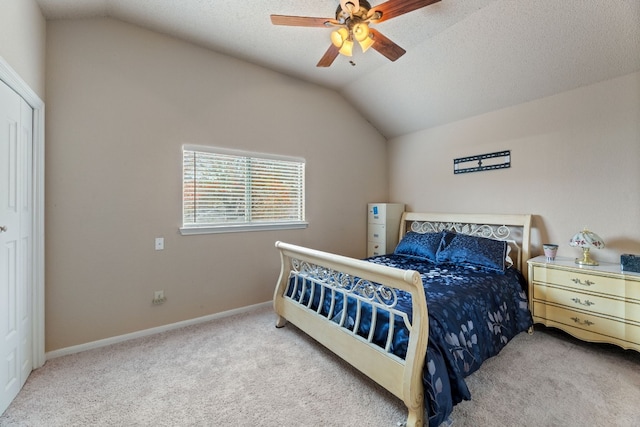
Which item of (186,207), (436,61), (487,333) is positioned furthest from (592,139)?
(186,207)

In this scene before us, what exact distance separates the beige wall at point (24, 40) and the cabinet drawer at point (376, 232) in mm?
3817

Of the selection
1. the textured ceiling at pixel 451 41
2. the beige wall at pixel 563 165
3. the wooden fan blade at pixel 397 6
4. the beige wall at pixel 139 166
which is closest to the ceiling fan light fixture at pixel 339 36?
the wooden fan blade at pixel 397 6

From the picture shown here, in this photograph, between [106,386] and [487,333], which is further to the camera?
[487,333]

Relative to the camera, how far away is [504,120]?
3246 millimetres

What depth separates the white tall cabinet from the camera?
4102 mm

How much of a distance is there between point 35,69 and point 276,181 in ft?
7.32

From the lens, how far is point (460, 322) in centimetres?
190

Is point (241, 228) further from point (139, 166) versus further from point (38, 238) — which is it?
point (38, 238)

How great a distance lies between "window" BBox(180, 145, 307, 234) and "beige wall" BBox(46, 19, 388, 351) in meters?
0.11

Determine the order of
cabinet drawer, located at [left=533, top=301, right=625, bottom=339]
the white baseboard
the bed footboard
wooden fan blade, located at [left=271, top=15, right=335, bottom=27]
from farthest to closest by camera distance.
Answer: the white baseboard, cabinet drawer, located at [left=533, top=301, right=625, bottom=339], wooden fan blade, located at [left=271, top=15, right=335, bottom=27], the bed footboard

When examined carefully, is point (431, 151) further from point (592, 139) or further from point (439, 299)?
point (439, 299)

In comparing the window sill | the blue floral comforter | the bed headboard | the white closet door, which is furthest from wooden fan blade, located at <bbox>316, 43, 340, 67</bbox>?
the bed headboard

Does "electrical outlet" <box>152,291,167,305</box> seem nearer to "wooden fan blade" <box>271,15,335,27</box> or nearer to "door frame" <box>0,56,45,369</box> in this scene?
"door frame" <box>0,56,45,369</box>

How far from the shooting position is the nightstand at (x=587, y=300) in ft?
7.09
